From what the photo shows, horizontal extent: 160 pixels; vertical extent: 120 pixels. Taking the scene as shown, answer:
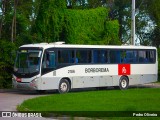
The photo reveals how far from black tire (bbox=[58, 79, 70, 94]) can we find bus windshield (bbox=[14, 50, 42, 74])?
198cm

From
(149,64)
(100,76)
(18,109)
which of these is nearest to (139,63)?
Answer: (149,64)

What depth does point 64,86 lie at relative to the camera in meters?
27.6

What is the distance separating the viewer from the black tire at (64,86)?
27.3 meters

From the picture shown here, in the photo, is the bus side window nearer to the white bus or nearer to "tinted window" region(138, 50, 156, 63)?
the white bus

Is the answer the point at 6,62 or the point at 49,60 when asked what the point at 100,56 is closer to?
the point at 49,60

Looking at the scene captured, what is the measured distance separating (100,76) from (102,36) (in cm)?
1317

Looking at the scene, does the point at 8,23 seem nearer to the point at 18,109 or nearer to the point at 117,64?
the point at 117,64

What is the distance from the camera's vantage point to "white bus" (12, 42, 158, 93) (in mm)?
26438

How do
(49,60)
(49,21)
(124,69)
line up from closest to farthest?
(49,60) < (124,69) < (49,21)

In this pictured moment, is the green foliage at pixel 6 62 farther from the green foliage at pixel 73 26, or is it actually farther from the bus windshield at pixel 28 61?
the green foliage at pixel 73 26

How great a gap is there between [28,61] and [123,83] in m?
7.75

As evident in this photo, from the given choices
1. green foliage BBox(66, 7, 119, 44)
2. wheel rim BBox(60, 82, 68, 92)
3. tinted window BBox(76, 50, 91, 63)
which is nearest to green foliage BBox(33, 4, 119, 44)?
green foliage BBox(66, 7, 119, 44)

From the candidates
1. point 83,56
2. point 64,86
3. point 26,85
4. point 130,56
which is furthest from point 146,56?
point 26,85

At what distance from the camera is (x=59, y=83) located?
89.1 feet
